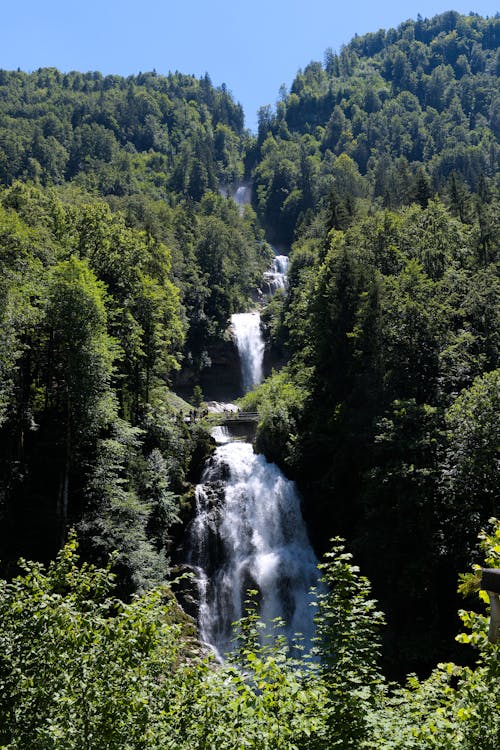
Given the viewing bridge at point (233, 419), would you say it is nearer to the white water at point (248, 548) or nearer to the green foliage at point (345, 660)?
the white water at point (248, 548)

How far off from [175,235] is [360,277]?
3785cm

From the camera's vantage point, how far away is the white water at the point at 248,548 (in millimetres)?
29609

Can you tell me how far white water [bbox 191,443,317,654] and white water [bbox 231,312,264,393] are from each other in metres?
24.9

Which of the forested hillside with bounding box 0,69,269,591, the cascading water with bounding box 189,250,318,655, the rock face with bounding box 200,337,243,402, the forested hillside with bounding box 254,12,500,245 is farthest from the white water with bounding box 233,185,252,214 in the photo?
the cascading water with bounding box 189,250,318,655

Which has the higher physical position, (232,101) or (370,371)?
(232,101)

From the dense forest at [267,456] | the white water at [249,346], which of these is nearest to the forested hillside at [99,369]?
the dense forest at [267,456]

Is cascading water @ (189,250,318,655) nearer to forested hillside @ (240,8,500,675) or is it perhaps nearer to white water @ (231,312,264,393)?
forested hillside @ (240,8,500,675)

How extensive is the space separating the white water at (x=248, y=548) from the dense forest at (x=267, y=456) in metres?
1.10

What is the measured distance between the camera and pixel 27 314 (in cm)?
2628

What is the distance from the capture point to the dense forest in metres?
9.33

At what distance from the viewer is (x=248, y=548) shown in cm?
3231

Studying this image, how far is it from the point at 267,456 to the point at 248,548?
21.4 feet

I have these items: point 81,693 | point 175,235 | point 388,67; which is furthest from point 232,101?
point 81,693

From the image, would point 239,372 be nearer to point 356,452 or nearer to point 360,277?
point 360,277
